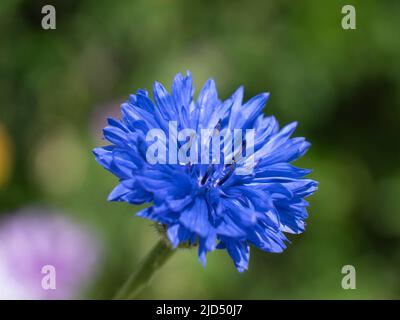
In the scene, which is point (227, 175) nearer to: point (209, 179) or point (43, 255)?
point (209, 179)

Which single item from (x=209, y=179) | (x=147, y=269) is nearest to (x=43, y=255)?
(x=147, y=269)

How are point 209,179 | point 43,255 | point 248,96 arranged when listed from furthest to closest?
point 248,96 < point 43,255 < point 209,179

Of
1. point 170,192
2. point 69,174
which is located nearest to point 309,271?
point 69,174

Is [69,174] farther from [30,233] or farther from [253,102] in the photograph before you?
[253,102]

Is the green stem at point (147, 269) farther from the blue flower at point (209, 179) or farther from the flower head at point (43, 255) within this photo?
the flower head at point (43, 255)

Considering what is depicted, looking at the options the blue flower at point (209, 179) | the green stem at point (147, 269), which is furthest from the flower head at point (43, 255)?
the blue flower at point (209, 179)
